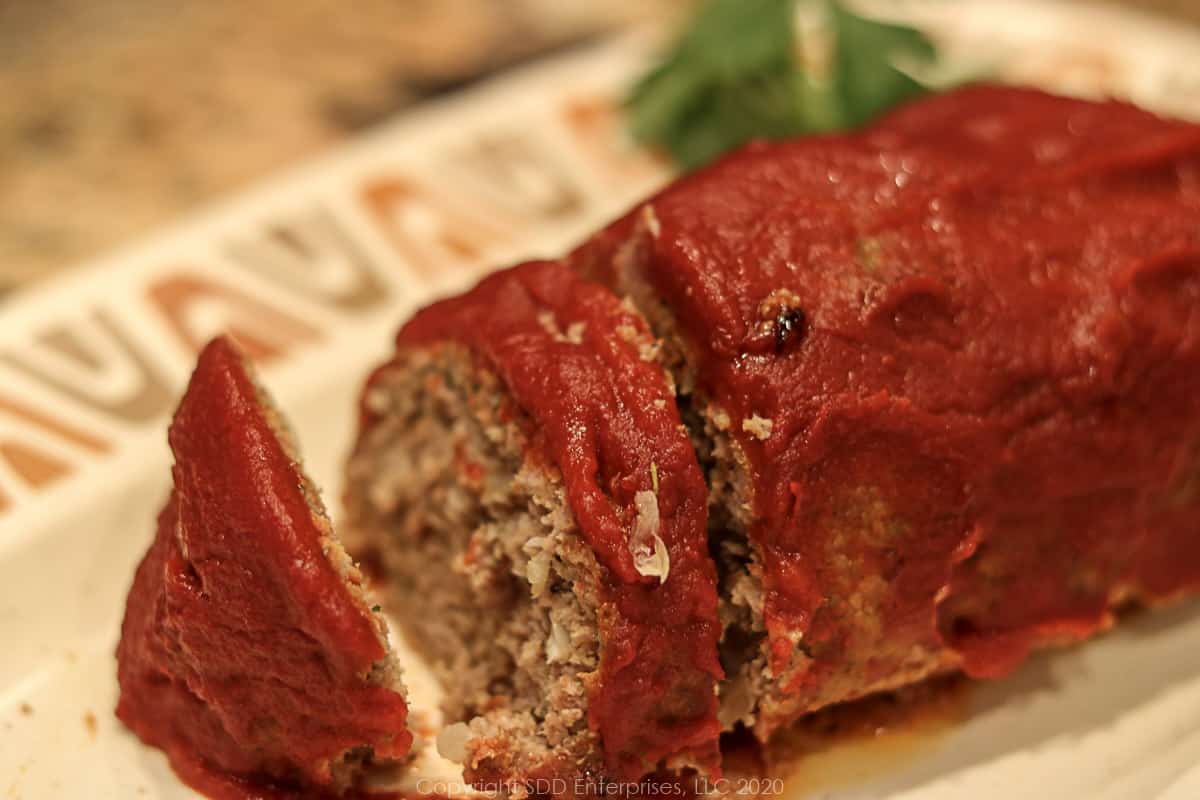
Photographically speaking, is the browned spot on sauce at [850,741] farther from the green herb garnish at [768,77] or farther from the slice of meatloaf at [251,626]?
the green herb garnish at [768,77]

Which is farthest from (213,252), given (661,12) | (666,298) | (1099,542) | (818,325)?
(661,12)

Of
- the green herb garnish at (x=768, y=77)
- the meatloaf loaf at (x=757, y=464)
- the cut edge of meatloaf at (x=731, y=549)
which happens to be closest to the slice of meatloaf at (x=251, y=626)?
the meatloaf loaf at (x=757, y=464)

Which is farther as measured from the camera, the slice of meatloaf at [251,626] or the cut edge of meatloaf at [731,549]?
the cut edge of meatloaf at [731,549]

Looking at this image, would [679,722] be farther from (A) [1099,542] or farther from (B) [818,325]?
(A) [1099,542]

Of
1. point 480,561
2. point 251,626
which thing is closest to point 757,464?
point 480,561

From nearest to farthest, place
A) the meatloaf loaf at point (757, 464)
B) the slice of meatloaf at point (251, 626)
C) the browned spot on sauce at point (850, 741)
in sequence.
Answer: the slice of meatloaf at point (251, 626) → the meatloaf loaf at point (757, 464) → the browned spot on sauce at point (850, 741)

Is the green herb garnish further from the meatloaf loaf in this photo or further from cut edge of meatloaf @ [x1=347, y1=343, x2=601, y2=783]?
cut edge of meatloaf @ [x1=347, y1=343, x2=601, y2=783]
